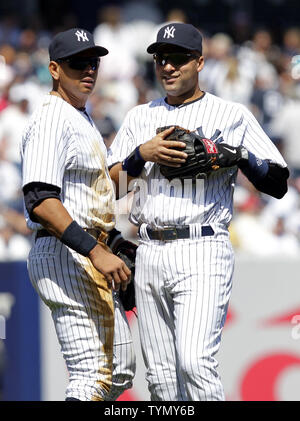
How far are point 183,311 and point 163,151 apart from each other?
0.80 m

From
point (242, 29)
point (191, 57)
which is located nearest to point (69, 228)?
point (191, 57)

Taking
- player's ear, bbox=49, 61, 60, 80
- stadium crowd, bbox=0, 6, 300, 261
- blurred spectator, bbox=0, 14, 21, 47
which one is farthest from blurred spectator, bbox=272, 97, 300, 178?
player's ear, bbox=49, 61, 60, 80

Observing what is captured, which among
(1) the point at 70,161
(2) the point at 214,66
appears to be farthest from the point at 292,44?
(1) the point at 70,161

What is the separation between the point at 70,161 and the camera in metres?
4.40

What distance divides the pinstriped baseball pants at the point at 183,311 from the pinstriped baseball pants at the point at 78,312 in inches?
8.8

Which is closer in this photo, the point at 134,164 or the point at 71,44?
the point at 71,44

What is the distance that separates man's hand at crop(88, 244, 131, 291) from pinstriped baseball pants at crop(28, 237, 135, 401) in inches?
11.1

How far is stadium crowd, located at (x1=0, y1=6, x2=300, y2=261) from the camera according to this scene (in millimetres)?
8281

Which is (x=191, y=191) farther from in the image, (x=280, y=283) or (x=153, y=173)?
(x=280, y=283)

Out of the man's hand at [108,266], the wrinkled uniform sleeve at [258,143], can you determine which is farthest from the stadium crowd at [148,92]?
the man's hand at [108,266]

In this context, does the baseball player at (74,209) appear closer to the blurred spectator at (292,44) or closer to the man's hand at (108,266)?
the man's hand at (108,266)

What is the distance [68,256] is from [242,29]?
11.2 meters

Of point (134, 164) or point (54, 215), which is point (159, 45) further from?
point (54, 215)

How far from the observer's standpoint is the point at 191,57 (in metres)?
4.62
